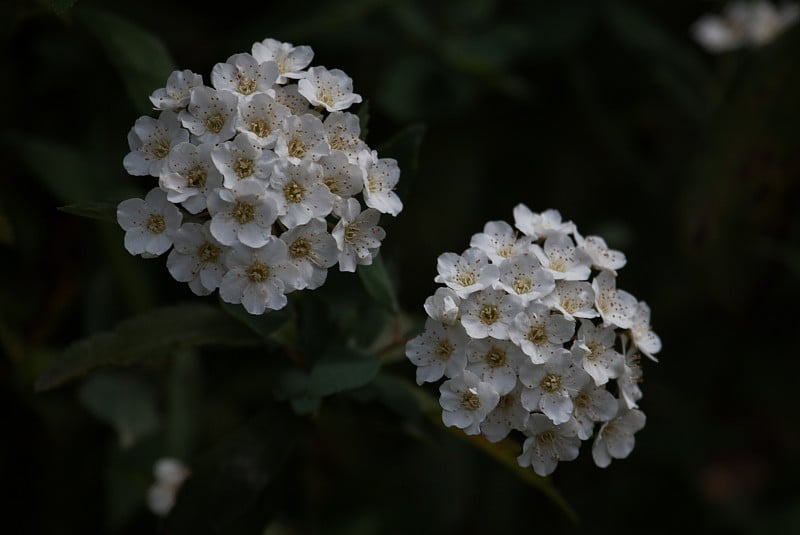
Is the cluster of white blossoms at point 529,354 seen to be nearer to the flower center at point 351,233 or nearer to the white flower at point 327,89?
the flower center at point 351,233

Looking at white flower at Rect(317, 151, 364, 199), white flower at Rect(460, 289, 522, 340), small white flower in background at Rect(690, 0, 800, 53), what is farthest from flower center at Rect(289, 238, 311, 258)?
small white flower in background at Rect(690, 0, 800, 53)

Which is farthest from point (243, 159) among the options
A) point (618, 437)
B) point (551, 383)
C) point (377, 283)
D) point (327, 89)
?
point (618, 437)

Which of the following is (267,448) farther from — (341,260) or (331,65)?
(331,65)

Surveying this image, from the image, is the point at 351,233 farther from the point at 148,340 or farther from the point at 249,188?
the point at 148,340

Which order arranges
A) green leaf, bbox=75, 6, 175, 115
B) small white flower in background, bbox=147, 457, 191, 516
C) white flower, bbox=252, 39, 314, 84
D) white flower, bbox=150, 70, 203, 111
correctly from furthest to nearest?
small white flower in background, bbox=147, 457, 191, 516 → green leaf, bbox=75, 6, 175, 115 → white flower, bbox=252, 39, 314, 84 → white flower, bbox=150, 70, 203, 111

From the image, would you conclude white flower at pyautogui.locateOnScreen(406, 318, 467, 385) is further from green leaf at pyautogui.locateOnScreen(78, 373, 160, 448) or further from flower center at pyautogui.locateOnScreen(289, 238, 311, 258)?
green leaf at pyautogui.locateOnScreen(78, 373, 160, 448)

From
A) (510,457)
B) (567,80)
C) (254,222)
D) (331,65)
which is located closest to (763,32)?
(567,80)
